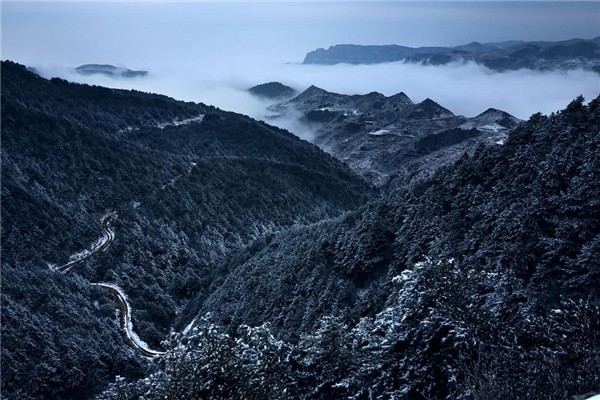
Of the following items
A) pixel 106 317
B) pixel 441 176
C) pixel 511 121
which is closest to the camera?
pixel 441 176

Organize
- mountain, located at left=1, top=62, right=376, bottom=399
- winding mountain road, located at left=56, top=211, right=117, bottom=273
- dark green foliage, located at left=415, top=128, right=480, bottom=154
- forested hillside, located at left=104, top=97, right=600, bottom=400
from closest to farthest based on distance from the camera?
forested hillside, located at left=104, top=97, right=600, bottom=400
mountain, located at left=1, top=62, right=376, bottom=399
winding mountain road, located at left=56, top=211, right=117, bottom=273
dark green foliage, located at left=415, top=128, right=480, bottom=154

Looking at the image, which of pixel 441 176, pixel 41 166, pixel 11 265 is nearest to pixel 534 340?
pixel 441 176

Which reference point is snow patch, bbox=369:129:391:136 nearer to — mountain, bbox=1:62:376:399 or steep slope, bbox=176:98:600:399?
mountain, bbox=1:62:376:399

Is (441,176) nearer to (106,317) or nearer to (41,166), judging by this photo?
(106,317)

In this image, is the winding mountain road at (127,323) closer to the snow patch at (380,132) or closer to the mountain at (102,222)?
the mountain at (102,222)

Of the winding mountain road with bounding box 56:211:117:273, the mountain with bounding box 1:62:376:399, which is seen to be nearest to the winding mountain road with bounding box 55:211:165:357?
the winding mountain road with bounding box 56:211:117:273

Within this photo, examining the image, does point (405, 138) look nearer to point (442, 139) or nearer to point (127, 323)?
point (442, 139)
